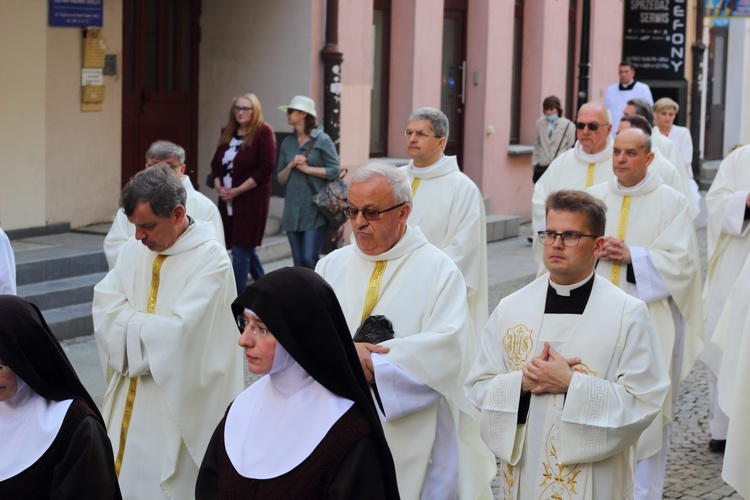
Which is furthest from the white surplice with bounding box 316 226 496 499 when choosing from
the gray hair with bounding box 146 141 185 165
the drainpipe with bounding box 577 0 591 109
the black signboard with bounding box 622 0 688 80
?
the black signboard with bounding box 622 0 688 80

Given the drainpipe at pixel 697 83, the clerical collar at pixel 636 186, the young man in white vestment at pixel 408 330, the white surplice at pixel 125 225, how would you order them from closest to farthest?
the young man in white vestment at pixel 408 330, the clerical collar at pixel 636 186, the white surplice at pixel 125 225, the drainpipe at pixel 697 83

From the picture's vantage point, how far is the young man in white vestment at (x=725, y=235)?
28.0ft

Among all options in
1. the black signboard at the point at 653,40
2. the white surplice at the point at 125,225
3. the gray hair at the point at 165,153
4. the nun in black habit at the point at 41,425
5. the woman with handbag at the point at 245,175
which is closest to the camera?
the nun in black habit at the point at 41,425

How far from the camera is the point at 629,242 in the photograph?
7320 millimetres

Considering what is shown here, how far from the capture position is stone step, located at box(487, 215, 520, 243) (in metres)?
17.2

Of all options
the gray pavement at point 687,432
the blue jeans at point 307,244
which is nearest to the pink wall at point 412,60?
the gray pavement at point 687,432

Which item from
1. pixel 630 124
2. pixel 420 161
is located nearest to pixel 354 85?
pixel 630 124

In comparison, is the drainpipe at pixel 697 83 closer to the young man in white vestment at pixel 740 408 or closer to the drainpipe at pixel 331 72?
the drainpipe at pixel 331 72

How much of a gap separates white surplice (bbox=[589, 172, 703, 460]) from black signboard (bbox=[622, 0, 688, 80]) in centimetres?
1583

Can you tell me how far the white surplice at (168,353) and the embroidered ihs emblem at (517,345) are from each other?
1514 millimetres

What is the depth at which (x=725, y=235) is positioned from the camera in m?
8.73

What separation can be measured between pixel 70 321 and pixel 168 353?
4618 millimetres

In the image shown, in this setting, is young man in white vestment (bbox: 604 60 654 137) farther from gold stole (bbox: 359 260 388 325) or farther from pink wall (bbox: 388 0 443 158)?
gold stole (bbox: 359 260 388 325)

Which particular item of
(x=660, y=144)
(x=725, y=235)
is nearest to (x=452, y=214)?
Result: (x=725, y=235)
